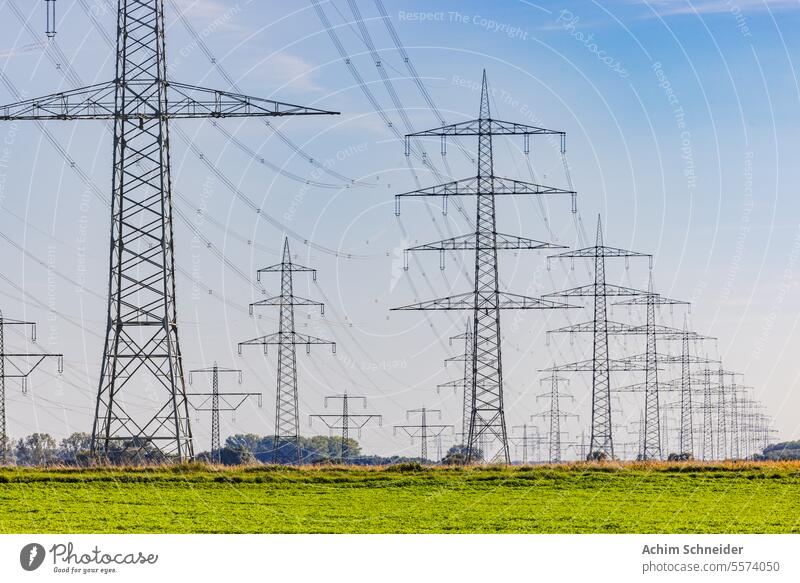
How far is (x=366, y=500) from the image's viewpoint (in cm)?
5169

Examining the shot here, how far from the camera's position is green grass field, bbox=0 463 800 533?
138 ft

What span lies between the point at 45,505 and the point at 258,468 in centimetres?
1635

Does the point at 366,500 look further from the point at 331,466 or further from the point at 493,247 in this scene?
the point at 493,247
